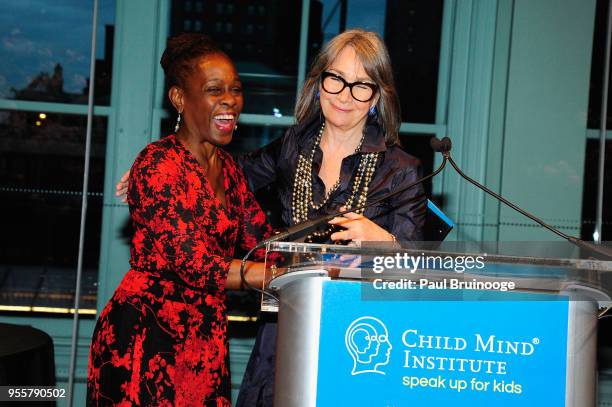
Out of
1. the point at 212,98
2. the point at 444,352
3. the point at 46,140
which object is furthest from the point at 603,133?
the point at 46,140

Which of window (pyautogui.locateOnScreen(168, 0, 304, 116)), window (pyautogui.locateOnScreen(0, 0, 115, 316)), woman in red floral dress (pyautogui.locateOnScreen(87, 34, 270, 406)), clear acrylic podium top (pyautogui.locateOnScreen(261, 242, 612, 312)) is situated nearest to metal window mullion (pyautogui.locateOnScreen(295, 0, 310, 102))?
window (pyautogui.locateOnScreen(168, 0, 304, 116))

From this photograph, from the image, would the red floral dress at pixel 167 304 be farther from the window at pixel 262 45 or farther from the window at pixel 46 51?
the window at pixel 46 51

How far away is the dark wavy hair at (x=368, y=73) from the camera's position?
2.02 m

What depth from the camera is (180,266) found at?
1.78 meters

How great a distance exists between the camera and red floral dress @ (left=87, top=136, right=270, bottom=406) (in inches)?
71.1

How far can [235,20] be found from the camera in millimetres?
3086

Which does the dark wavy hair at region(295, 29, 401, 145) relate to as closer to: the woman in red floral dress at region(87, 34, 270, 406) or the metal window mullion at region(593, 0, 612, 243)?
the woman in red floral dress at region(87, 34, 270, 406)

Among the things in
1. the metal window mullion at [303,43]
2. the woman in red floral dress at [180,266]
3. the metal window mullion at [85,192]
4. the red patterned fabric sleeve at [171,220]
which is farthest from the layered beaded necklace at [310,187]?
the metal window mullion at [85,192]

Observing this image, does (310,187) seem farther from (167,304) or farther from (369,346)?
(369,346)

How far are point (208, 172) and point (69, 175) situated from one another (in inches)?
47.9

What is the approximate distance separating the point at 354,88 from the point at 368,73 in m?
0.05

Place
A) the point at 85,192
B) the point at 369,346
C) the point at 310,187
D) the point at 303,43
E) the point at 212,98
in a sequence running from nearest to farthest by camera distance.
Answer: the point at 369,346 → the point at 212,98 → the point at 310,187 → the point at 85,192 → the point at 303,43

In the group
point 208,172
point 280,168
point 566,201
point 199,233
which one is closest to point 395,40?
point 566,201

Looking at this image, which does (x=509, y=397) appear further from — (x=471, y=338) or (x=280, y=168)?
(x=280, y=168)
